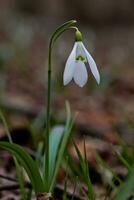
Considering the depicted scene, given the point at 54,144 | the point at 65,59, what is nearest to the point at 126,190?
the point at 54,144

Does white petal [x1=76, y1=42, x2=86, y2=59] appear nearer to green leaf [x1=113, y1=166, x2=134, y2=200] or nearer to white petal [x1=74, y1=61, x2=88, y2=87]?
white petal [x1=74, y1=61, x2=88, y2=87]

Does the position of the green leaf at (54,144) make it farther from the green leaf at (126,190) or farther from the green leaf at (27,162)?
the green leaf at (126,190)

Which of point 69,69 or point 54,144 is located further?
point 54,144

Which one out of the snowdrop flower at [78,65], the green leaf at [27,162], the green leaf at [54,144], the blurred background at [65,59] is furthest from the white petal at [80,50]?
the blurred background at [65,59]

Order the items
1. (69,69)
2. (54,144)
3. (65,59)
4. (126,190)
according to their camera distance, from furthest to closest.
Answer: (65,59) < (54,144) < (69,69) < (126,190)

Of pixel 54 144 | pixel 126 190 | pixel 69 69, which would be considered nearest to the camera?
pixel 126 190

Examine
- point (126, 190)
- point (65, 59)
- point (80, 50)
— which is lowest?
point (126, 190)

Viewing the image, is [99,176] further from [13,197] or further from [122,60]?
[122,60]

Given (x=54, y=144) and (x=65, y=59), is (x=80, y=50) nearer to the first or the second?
(x=54, y=144)
